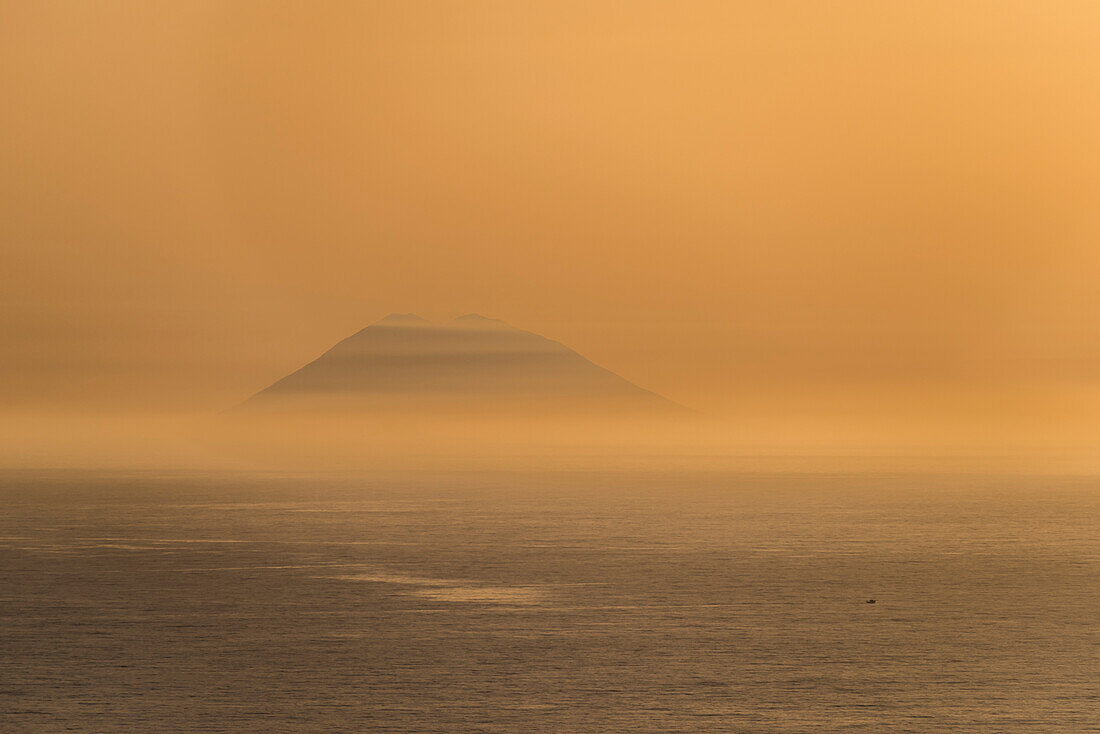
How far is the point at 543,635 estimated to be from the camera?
73.0 meters

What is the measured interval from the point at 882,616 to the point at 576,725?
34.9 meters

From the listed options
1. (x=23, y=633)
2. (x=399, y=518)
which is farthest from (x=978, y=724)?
(x=399, y=518)

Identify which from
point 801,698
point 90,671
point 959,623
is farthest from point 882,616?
point 90,671

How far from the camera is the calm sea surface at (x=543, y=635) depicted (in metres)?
55.8

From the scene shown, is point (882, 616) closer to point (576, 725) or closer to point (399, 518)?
point (576, 725)

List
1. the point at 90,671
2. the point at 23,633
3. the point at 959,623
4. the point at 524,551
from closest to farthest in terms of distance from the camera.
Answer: the point at 90,671 < the point at 23,633 < the point at 959,623 < the point at 524,551

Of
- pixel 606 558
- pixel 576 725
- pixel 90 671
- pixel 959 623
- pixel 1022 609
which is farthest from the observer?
pixel 606 558

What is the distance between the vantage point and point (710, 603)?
87.7 metres

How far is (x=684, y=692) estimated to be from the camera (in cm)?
5969

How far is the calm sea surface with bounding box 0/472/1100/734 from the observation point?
183 ft

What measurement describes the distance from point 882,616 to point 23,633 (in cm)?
4685

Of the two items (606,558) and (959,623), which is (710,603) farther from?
(606,558)

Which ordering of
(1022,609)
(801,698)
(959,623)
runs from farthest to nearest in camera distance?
(1022,609), (959,623), (801,698)

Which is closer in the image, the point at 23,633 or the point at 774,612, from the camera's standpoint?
the point at 23,633
